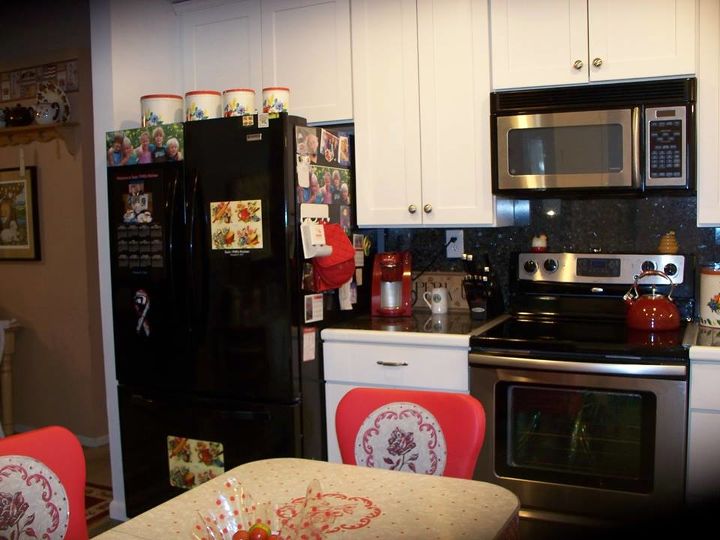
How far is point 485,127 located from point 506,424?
3.68 feet

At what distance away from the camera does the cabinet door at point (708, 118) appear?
2541 millimetres

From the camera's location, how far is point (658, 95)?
2643 mm

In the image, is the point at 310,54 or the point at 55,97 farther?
the point at 55,97

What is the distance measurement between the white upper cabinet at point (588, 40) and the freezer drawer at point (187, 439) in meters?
1.55

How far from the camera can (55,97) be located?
4223 millimetres

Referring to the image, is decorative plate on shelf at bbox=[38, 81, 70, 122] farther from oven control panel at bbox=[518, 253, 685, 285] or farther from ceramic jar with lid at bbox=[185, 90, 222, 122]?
oven control panel at bbox=[518, 253, 685, 285]

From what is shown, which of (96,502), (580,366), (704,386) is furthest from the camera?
(96,502)

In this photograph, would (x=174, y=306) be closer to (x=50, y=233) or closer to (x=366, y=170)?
(x=366, y=170)

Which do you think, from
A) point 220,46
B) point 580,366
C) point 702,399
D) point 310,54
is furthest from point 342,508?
point 220,46

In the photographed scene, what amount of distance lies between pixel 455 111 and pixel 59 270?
2.66 m

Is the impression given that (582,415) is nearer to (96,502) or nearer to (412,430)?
(412,430)

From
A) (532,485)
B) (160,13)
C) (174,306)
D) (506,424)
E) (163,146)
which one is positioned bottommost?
(532,485)

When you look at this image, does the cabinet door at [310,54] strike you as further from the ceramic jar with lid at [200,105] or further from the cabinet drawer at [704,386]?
the cabinet drawer at [704,386]

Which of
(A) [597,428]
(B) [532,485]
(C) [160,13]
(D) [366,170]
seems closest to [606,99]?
(D) [366,170]
